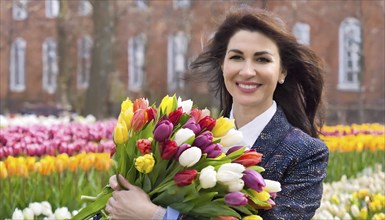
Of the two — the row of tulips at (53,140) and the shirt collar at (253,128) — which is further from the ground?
the shirt collar at (253,128)

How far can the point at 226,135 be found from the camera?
103 inches

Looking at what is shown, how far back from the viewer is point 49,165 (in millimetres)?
5250

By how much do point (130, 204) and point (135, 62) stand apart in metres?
29.7

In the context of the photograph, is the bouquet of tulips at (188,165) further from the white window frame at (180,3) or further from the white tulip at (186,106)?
the white window frame at (180,3)

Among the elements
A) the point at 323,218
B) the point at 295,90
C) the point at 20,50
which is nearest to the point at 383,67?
the point at 20,50

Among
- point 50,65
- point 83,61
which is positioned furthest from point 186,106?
point 50,65

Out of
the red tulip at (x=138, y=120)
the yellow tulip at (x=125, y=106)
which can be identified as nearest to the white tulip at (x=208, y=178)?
the red tulip at (x=138, y=120)

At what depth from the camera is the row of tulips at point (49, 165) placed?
16.6ft

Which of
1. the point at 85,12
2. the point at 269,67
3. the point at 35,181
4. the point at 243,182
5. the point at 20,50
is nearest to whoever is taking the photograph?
the point at 243,182

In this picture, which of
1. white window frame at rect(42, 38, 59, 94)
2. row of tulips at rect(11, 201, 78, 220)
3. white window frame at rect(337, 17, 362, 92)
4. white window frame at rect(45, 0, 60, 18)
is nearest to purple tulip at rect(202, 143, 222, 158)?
row of tulips at rect(11, 201, 78, 220)

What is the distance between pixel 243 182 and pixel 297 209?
0.91 feet

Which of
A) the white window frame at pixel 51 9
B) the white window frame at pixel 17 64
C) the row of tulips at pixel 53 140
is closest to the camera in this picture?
the row of tulips at pixel 53 140

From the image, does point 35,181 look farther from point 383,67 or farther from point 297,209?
point 383,67

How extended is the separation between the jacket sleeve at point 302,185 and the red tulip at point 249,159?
0.17 m
